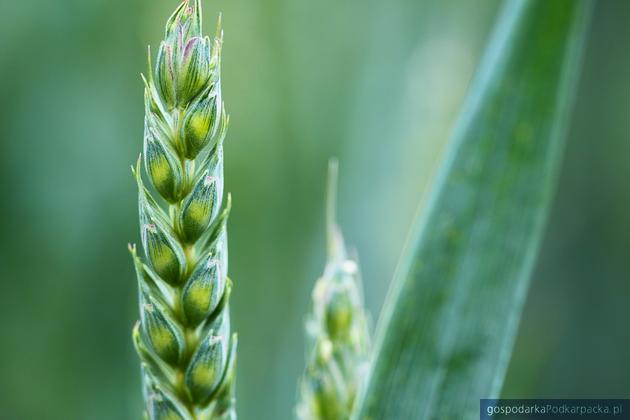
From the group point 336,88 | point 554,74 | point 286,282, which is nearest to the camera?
point 554,74

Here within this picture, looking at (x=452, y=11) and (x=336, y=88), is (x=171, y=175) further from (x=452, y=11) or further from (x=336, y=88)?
(x=452, y=11)

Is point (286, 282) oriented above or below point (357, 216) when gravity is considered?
below

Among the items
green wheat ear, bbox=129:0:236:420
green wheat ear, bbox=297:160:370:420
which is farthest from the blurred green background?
green wheat ear, bbox=129:0:236:420

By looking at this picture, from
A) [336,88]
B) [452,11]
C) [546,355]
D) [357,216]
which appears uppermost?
[452,11]

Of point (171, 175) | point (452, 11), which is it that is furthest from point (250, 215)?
point (171, 175)

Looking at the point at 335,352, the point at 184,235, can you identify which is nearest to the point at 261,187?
the point at 335,352
